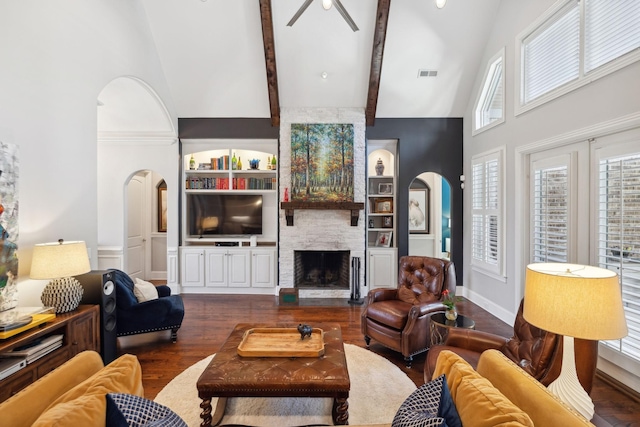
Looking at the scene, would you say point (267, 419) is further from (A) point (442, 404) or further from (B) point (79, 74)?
(B) point (79, 74)

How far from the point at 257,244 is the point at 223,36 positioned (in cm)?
356

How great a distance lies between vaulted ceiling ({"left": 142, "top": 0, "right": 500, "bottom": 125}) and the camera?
4.41 meters

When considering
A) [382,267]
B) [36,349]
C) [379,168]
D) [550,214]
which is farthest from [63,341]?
[379,168]

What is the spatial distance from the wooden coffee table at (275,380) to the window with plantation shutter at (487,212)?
131 inches

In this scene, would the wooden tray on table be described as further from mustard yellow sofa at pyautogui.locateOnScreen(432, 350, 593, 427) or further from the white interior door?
the white interior door

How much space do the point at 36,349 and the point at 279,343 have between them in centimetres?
176

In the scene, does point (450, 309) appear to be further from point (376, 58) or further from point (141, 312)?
point (376, 58)

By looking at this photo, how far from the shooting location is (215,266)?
5637 mm

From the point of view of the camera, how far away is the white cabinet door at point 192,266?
5.62 metres

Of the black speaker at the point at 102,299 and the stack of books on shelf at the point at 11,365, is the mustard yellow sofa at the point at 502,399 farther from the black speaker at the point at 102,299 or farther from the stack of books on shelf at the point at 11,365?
the black speaker at the point at 102,299

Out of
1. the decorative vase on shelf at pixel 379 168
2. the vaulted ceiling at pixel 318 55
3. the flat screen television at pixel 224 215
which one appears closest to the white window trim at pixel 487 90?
the vaulted ceiling at pixel 318 55

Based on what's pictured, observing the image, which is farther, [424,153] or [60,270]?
[424,153]

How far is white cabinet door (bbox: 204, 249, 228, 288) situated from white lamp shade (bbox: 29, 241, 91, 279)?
2917 mm

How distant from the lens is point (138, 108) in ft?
16.7
